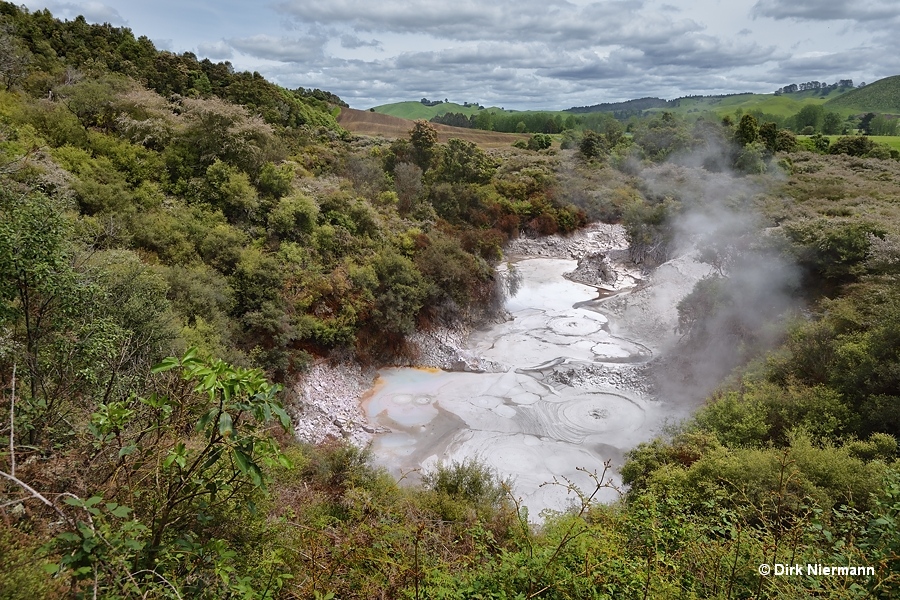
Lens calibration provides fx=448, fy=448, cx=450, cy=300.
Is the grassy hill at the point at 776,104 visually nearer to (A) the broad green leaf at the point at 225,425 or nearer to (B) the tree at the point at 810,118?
(B) the tree at the point at 810,118

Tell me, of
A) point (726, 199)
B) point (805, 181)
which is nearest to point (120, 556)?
point (726, 199)

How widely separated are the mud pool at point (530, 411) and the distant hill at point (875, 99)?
10707 cm

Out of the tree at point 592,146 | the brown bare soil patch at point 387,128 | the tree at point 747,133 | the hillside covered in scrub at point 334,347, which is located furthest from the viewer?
the brown bare soil patch at point 387,128

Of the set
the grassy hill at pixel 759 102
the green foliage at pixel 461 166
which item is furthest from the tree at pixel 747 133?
the grassy hill at pixel 759 102

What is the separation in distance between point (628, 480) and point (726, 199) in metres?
24.1

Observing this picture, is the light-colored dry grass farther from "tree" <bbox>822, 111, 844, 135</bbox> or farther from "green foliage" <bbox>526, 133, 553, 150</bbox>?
"tree" <bbox>822, 111, 844, 135</bbox>

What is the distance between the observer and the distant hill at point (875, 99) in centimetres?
8844

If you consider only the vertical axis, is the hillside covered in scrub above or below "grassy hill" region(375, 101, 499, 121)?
below

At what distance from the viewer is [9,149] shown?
13.2 m

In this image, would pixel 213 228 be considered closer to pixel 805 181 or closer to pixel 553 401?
pixel 553 401

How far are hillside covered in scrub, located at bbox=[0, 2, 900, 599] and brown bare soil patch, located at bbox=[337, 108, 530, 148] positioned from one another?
19.7 m

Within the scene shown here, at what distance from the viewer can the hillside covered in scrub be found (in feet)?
12.0

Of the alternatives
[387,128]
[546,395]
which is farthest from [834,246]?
[387,128]

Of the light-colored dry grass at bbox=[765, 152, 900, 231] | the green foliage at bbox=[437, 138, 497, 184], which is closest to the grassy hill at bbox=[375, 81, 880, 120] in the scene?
the light-colored dry grass at bbox=[765, 152, 900, 231]
